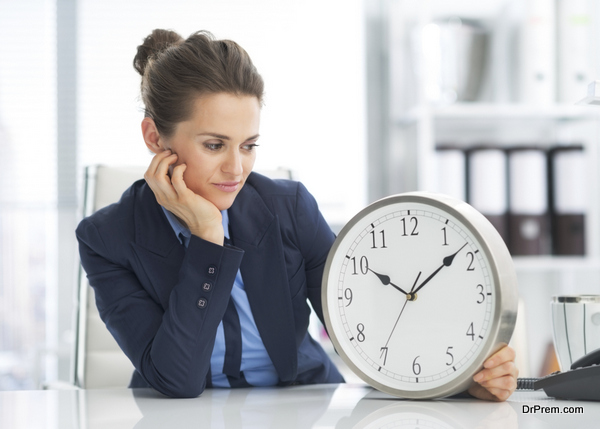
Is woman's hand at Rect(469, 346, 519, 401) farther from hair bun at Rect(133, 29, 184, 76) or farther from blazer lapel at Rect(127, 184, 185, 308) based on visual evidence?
hair bun at Rect(133, 29, 184, 76)

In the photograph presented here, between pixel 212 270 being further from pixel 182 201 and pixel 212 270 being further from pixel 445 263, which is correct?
pixel 445 263

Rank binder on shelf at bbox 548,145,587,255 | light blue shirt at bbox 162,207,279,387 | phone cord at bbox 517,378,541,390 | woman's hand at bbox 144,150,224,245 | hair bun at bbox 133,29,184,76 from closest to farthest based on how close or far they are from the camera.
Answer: phone cord at bbox 517,378,541,390 < woman's hand at bbox 144,150,224,245 < light blue shirt at bbox 162,207,279,387 < hair bun at bbox 133,29,184,76 < binder on shelf at bbox 548,145,587,255

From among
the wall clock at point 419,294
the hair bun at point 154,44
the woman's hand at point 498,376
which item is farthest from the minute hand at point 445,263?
the hair bun at point 154,44

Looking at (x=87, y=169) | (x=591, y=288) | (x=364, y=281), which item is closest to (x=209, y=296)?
(x=364, y=281)

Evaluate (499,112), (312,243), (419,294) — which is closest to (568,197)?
(499,112)

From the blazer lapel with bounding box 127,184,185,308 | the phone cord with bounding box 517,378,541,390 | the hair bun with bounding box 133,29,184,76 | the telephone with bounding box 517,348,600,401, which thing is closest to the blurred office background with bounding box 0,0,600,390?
the hair bun with bounding box 133,29,184,76

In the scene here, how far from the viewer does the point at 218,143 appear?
1.15 metres

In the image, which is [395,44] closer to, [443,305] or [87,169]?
[87,169]

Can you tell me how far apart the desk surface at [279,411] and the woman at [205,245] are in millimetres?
133

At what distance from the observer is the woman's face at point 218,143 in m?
1.14

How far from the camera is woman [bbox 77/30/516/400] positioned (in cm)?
106

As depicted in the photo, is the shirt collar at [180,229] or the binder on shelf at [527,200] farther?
the binder on shelf at [527,200]

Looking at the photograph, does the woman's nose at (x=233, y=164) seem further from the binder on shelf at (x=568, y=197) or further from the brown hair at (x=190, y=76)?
the binder on shelf at (x=568, y=197)

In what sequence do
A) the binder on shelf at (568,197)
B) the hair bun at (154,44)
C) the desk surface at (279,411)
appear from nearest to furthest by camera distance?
the desk surface at (279,411), the hair bun at (154,44), the binder on shelf at (568,197)
